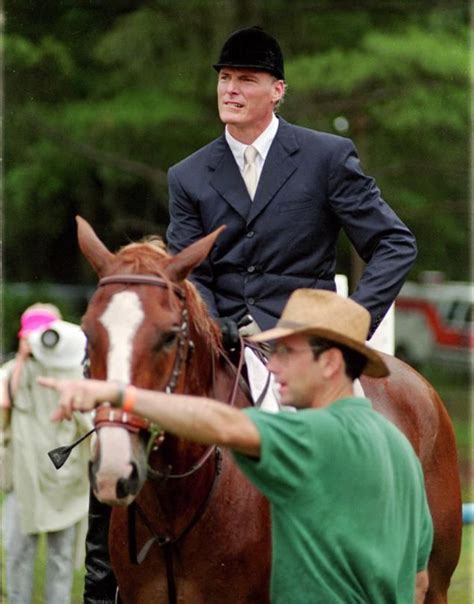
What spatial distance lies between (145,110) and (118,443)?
15.2 meters

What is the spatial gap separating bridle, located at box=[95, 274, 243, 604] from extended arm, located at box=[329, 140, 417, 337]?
81 cm

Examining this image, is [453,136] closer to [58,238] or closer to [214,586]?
[58,238]

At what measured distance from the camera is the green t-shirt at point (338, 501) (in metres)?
3.66

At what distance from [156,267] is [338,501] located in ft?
3.82

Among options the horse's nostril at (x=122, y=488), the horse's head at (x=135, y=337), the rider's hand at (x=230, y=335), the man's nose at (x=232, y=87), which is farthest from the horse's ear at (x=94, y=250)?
the man's nose at (x=232, y=87)

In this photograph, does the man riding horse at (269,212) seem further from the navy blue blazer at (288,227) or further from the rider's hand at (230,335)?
the rider's hand at (230,335)

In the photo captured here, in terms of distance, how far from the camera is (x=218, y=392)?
202 inches

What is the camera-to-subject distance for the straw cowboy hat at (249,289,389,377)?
3.92 metres

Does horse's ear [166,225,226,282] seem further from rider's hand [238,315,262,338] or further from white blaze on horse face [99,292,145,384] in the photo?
rider's hand [238,315,262,338]

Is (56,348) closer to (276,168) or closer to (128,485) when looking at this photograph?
(276,168)

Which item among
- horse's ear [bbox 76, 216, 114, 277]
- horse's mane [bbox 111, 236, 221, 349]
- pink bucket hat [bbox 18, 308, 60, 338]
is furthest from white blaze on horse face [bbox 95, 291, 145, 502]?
pink bucket hat [bbox 18, 308, 60, 338]

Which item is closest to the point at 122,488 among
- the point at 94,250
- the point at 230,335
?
the point at 94,250

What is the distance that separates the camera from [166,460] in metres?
4.86

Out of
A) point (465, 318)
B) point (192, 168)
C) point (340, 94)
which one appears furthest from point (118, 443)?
point (465, 318)
